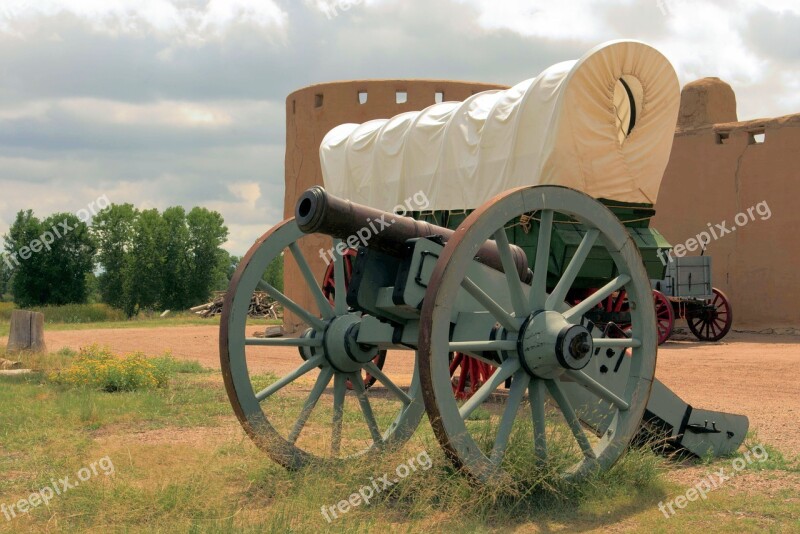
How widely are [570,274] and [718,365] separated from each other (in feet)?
27.5

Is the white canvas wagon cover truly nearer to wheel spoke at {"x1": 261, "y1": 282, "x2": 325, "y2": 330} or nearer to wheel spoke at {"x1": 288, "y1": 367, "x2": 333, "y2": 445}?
wheel spoke at {"x1": 261, "y1": 282, "x2": 325, "y2": 330}

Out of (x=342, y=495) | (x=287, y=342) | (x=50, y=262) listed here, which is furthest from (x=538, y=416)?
(x=50, y=262)

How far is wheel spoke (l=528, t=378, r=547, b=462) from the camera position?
5.07 meters

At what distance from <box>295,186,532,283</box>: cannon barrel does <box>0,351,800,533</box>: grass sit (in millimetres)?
1240

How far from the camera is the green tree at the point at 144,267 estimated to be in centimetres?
4088

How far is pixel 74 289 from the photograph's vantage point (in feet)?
130

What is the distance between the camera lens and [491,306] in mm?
4891

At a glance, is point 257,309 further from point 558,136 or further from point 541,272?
point 541,272

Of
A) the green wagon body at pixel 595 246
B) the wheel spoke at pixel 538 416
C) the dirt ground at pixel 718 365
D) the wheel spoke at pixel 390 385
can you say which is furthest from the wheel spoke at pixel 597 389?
the green wagon body at pixel 595 246

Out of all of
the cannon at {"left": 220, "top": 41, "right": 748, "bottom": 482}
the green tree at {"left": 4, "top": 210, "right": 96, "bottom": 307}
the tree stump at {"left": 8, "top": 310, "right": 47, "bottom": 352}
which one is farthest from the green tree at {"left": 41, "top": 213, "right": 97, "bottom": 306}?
the cannon at {"left": 220, "top": 41, "right": 748, "bottom": 482}

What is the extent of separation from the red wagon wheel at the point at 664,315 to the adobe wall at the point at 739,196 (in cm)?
309

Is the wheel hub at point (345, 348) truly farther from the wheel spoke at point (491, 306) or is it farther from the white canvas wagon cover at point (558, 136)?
the white canvas wagon cover at point (558, 136)

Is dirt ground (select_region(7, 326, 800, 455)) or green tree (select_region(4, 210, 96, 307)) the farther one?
green tree (select_region(4, 210, 96, 307))

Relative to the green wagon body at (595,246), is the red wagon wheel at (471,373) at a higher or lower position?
lower
